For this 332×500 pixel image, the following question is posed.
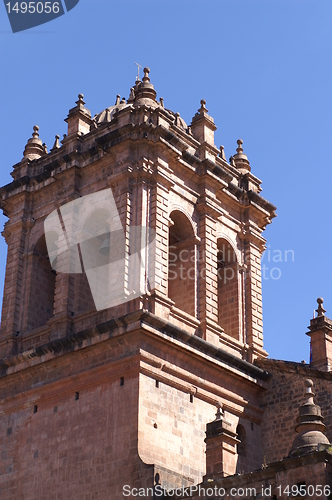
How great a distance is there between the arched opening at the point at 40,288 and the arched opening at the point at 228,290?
16.9 ft

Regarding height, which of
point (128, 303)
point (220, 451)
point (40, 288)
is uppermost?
point (40, 288)

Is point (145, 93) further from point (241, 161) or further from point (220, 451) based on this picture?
point (220, 451)

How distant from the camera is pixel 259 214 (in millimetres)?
32375

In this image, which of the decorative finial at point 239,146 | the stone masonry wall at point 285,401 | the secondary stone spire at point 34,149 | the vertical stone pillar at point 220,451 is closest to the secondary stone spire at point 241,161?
the decorative finial at point 239,146

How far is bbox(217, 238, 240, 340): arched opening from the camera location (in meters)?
30.1

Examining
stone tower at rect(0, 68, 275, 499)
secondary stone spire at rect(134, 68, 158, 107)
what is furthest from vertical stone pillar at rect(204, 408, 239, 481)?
secondary stone spire at rect(134, 68, 158, 107)

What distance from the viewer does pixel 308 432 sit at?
21953 mm

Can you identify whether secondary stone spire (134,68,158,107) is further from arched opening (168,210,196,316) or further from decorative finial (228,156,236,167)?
decorative finial (228,156,236,167)

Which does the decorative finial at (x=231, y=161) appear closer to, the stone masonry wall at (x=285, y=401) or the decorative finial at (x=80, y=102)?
the decorative finial at (x=80, y=102)

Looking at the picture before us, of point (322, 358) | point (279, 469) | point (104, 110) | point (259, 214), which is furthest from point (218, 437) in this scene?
point (104, 110)

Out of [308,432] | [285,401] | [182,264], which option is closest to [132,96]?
[182,264]

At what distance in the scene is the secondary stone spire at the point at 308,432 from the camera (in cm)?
2139

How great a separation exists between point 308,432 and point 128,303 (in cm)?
651

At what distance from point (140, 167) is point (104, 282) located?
12.1ft
